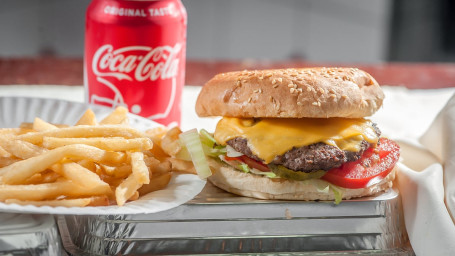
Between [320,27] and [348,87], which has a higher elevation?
[348,87]

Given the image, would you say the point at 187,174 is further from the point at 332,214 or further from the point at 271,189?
the point at 332,214

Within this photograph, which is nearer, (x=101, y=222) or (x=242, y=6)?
(x=101, y=222)

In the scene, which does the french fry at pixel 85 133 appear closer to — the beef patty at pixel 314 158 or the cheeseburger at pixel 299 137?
the cheeseburger at pixel 299 137

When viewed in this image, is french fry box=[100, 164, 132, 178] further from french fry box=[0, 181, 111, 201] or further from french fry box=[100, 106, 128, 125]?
french fry box=[100, 106, 128, 125]

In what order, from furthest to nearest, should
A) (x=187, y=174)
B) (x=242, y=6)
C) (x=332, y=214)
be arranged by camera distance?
(x=242, y=6) → (x=187, y=174) → (x=332, y=214)

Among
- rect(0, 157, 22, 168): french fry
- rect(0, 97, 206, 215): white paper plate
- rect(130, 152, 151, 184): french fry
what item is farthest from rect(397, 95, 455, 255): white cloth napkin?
rect(0, 157, 22, 168): french fry

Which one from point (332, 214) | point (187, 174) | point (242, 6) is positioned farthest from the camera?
point (242, 6)

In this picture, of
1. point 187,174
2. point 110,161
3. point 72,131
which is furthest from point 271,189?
point 72,131

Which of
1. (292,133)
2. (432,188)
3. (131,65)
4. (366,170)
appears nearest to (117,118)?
(131,65)
